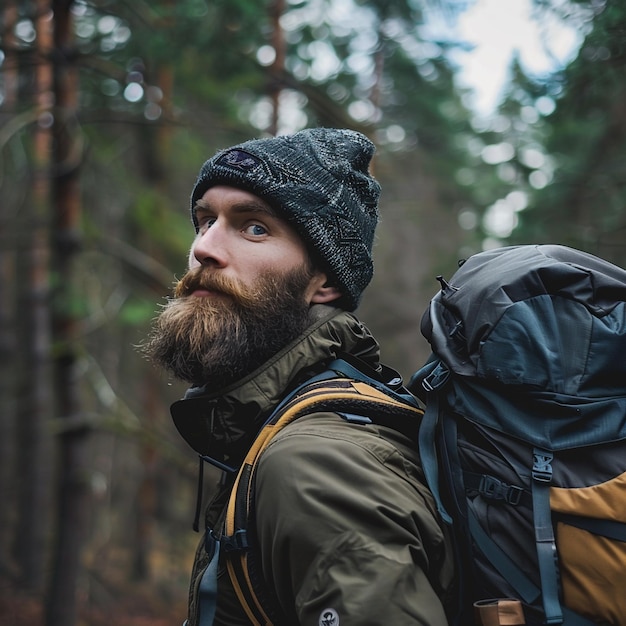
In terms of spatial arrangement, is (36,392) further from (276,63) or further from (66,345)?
(276,63)

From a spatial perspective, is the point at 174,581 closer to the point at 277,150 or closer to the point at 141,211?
the point at 141,211

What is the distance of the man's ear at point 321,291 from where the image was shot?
258 cm

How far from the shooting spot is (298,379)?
226 cm

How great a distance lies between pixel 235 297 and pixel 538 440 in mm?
1205

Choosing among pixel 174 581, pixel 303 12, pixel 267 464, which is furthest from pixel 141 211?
pixel 174 581

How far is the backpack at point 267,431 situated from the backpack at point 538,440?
0.21 m

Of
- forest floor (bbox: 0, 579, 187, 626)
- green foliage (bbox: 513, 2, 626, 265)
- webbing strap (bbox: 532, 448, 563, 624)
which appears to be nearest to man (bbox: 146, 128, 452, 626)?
webbing strap (bbox: 532, 448, 563, 624)

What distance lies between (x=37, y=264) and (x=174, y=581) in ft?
25.8

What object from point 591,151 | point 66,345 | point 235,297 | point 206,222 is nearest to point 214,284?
point 235,297

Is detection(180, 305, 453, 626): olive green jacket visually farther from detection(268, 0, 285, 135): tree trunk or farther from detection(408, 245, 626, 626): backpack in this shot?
detection(268, 0, 285, 135): tree trunk

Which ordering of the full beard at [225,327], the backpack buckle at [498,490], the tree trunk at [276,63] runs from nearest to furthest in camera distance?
the backpack buckle at [498,490] < the full beard at [225,327] < the tree trunk at [276,63]

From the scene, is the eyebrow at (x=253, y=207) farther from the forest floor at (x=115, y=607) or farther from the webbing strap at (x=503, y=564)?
the forest floor at (x=115, y=607)

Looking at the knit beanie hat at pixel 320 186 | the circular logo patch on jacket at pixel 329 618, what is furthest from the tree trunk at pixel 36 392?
the circular logo patch on jacket at pixel 329 618

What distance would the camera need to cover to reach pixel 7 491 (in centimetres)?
1553
